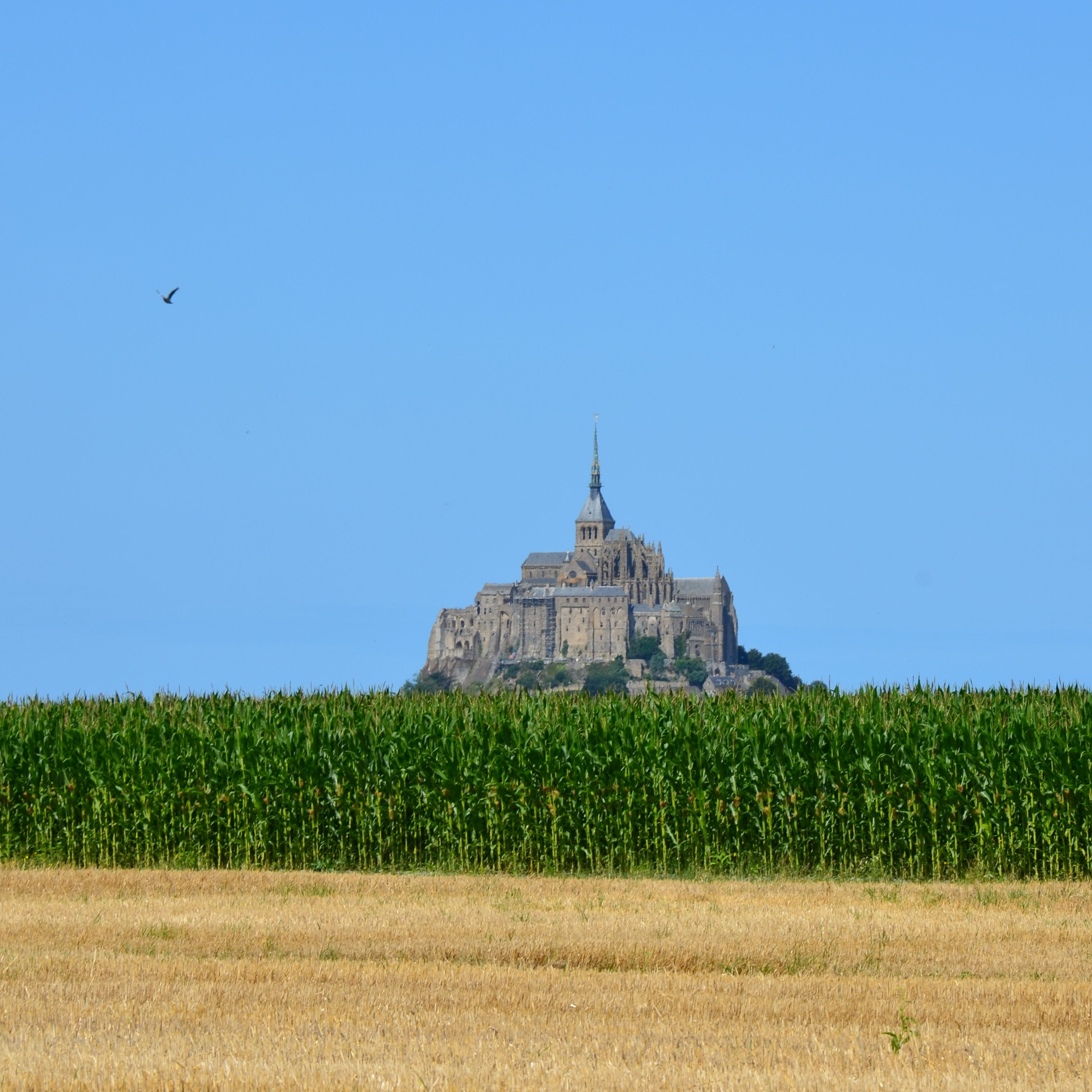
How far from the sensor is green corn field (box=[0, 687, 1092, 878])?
20156 mm

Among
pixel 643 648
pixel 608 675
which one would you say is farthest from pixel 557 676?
pixel 643 648

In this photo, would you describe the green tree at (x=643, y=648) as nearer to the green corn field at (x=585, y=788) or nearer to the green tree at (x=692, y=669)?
the green tree at (x=692, y=669)

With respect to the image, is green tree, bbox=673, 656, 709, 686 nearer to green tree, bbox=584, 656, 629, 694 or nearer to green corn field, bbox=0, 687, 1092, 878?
green tree, bbox=584, 656, 629, 694

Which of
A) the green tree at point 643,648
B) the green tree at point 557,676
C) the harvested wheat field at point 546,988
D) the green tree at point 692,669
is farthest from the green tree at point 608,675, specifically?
the harvested wheat field at point 546,988

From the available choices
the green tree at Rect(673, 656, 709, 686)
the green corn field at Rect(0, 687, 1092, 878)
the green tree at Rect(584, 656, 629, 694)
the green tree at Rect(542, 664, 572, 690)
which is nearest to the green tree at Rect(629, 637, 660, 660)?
the green tree at Rect(584, 656, 629, 694)

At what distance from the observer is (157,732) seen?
22375 millimetres

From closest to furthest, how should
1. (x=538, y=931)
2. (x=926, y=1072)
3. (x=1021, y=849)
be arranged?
(x=926, y=1072), (x=538, y=931), (x=1021, y=849)

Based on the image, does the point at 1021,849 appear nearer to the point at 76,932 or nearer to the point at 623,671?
the point at 76,932

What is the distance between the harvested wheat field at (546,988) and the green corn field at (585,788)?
7.06ft

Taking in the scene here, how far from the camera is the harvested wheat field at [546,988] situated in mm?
8750

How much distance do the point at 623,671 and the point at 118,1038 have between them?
601ft

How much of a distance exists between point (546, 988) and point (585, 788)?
9413 millimetres

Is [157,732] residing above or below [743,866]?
above

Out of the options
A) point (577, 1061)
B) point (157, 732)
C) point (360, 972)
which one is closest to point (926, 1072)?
point (577, 1061)
